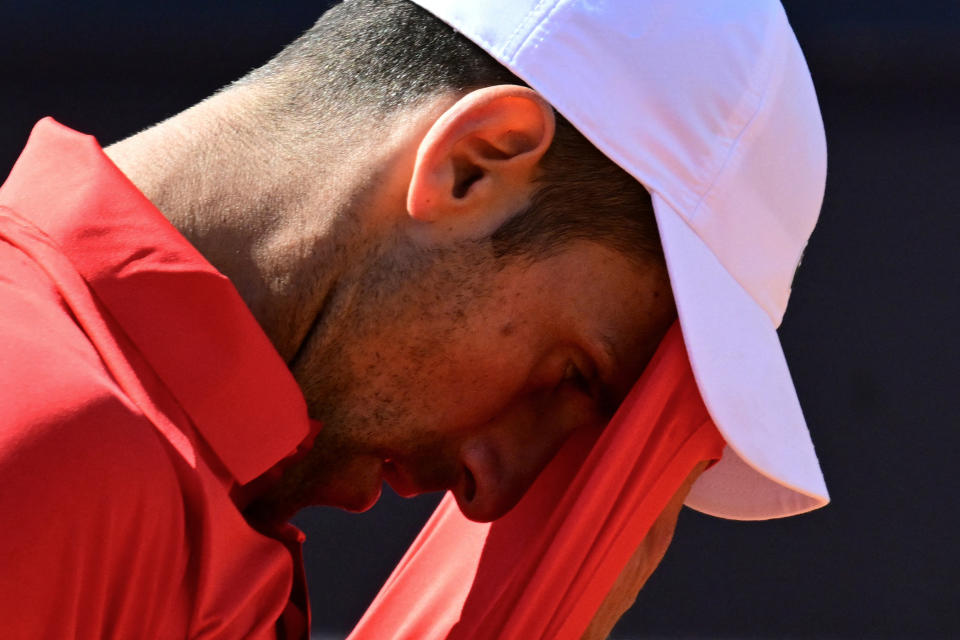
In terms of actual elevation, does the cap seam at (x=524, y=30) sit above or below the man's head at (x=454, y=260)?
above

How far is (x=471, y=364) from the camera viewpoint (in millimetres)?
1130

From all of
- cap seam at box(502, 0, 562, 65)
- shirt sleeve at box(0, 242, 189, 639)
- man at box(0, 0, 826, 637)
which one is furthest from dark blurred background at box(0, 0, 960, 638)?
shirt sleeve at box(0, 242, 189, 639)

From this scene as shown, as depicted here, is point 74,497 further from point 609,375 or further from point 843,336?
point 843,336

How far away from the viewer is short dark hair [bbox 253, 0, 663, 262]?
1.08 m

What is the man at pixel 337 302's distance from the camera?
838mm

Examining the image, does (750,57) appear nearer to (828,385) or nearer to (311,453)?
(311,453)

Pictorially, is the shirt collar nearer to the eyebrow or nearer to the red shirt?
the red shirt

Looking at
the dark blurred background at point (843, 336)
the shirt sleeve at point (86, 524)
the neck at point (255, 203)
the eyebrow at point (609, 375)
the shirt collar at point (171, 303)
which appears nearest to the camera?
the shirt sleeve at point (86, 524)

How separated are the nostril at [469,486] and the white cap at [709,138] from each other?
284mm

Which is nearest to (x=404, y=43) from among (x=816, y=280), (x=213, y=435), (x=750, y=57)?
(x=750, y=57)

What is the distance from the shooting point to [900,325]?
2.23 meters

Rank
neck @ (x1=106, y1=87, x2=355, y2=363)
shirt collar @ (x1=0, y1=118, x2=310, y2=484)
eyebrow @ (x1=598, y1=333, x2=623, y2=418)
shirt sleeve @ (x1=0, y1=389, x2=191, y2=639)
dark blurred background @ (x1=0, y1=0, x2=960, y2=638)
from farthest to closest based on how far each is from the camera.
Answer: dark blurred background @ (x1=0, y1=0, x2=960, y2=638)
eyebrow @ (x1=598, y1=333, x2=623, y2=418)
neck @ (x1=106, y1=87, x2=355, y2=363)
shirt collar @ (x1=0, y1=118, x2=310, y2=484)
shirt sleeve @ (x1=0, y1=389, x2=191, y2=639)

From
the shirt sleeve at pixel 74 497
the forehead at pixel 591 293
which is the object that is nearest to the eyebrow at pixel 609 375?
the forehead at pixel 591 293

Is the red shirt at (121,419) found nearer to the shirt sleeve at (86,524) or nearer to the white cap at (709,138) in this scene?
the shirt sleeve at (86,524)
